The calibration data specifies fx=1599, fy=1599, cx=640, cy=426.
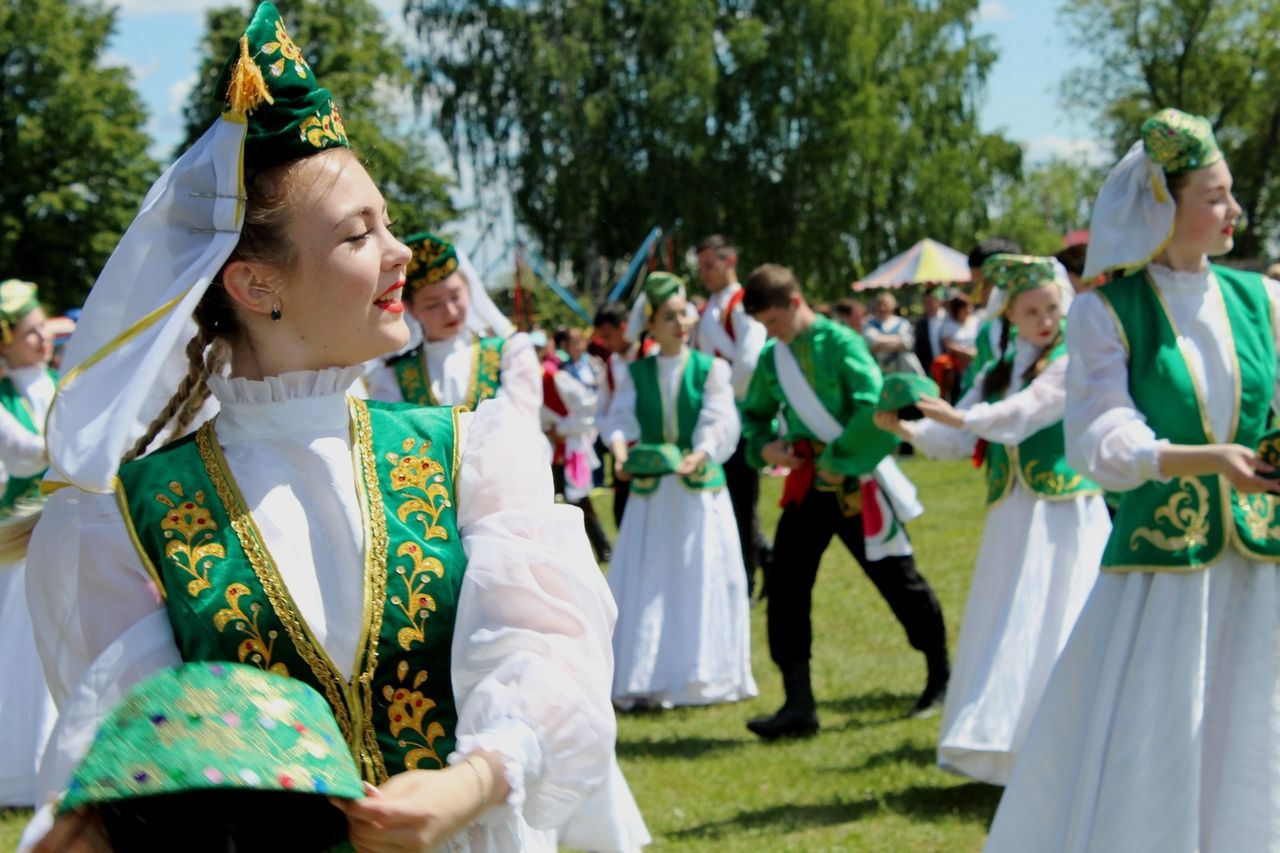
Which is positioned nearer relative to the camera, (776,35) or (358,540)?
(358,540)

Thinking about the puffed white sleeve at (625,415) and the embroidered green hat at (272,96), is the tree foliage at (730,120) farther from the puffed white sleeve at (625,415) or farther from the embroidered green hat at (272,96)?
the embroidered green hat at (272,96)

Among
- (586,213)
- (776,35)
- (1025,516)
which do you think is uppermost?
(776,35)

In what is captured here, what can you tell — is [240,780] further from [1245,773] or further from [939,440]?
[939,440]

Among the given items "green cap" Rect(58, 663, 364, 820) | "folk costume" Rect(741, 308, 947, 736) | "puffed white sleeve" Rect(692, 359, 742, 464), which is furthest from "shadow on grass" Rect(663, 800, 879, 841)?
"green cap" Rect(58, 663, 364, 820)

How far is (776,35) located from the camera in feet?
122

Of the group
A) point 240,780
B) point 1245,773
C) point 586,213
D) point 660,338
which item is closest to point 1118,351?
point 1245,773

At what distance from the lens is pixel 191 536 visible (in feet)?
7.08

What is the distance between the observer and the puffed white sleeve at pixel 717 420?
25.7 ft

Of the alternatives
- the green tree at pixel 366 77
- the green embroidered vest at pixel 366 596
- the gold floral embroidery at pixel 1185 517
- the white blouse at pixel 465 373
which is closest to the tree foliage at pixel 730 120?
the green tree at pixel 366 77

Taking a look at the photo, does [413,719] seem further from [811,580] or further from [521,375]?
[811,580]

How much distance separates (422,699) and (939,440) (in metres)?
3.94

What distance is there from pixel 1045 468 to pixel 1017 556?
13.2 inches

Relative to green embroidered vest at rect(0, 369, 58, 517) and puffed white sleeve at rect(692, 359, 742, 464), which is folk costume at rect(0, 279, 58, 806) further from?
puffed white sleeve at rect(692, 359, 742, 464)

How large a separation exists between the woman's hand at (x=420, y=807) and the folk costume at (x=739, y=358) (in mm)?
7260
